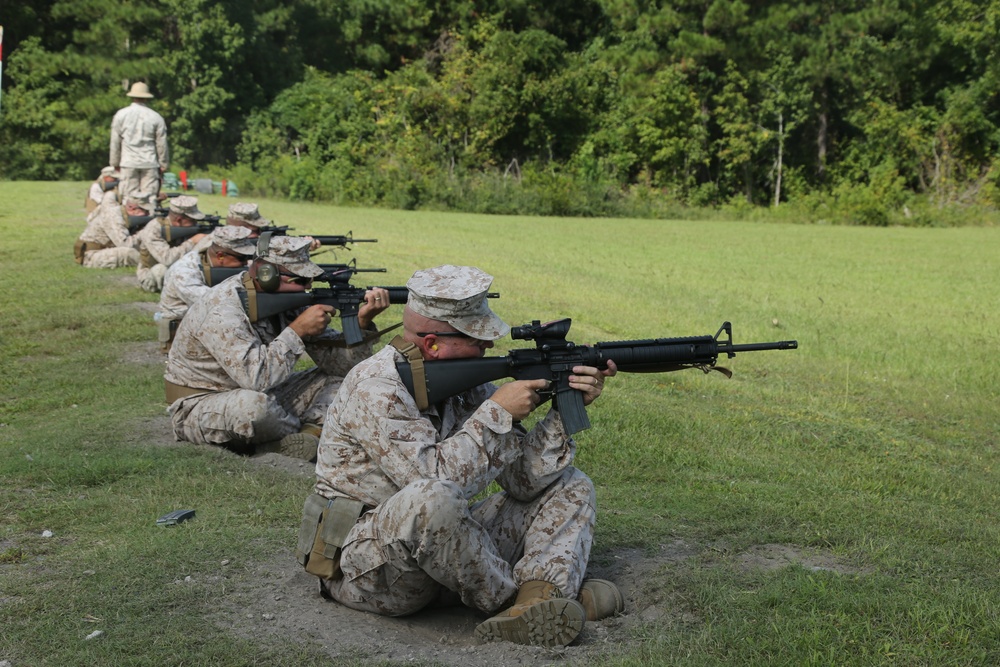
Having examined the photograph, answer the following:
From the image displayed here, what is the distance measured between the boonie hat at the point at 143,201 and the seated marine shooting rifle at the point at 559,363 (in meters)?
14.7

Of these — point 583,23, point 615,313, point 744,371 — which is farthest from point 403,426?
point 583,23

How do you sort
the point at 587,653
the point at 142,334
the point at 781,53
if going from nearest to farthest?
the point at 587,653 → the point at 142,334 → the point at 781,53

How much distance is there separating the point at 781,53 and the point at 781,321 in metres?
32.9

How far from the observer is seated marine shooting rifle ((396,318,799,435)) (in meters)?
4.65

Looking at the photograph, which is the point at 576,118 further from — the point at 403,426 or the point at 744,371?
the point at 403,426

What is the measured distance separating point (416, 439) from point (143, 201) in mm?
15055

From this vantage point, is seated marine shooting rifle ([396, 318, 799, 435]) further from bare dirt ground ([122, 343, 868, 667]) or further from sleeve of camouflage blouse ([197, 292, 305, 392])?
sleeve of camouflage blouse ([197, 292, 305, 392])

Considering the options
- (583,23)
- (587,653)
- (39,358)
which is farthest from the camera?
(583,23)

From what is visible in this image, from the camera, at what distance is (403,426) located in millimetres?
4516

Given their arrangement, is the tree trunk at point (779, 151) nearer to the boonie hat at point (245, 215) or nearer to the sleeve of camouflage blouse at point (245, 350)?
the boonie hat at point (245, 215)

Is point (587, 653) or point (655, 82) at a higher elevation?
point (655, 82)

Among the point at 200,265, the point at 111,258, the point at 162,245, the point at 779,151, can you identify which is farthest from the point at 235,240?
the point at 779,151

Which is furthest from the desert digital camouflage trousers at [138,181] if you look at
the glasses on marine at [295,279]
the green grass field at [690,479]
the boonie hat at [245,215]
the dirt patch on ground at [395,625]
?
the dirt patch on ground at [395,625]

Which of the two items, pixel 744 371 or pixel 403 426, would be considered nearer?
pixel 403 426
